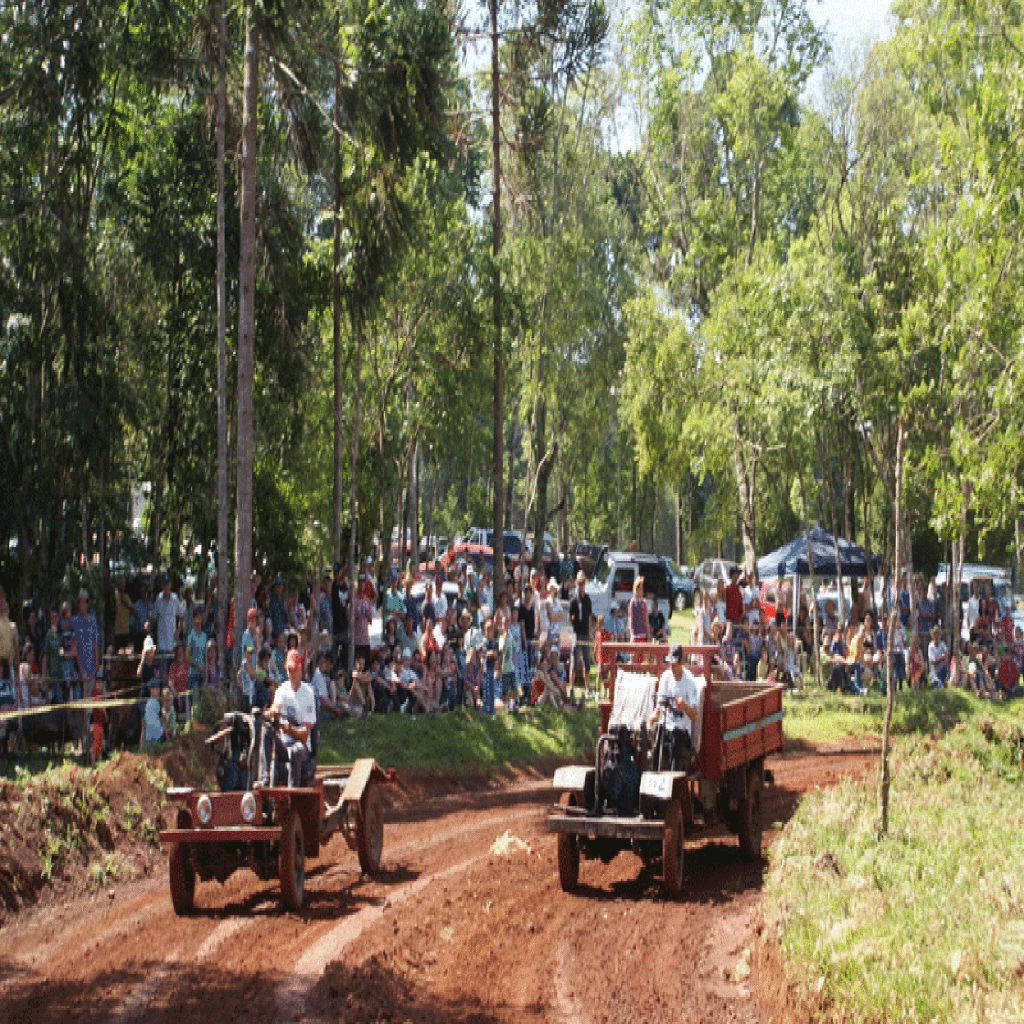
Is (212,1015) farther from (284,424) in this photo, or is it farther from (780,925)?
(284,424)

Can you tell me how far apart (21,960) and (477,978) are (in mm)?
3658

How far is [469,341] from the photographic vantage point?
27047 mm

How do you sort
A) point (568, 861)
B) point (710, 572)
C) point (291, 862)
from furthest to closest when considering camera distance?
point (710, 572) < point (568, 861) < point (291, 862)

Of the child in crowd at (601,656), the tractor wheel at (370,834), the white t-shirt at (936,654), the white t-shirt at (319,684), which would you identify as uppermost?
Result: the child in crowd at (601,656)

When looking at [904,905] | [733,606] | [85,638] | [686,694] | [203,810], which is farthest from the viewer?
[733,606]

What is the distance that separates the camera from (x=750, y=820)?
1350cm

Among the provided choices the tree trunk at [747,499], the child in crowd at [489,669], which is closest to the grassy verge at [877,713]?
the child in crowd at [489,669]

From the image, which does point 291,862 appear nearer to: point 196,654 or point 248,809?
point 248,809

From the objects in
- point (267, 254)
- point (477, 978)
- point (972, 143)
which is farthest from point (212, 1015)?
point (267, 254)

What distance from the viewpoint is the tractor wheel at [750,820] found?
1338cm

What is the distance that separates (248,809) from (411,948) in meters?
2.00

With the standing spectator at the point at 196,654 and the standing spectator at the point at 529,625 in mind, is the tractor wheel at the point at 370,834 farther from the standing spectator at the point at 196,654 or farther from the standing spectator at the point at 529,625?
the standing spectator at the point at 529,625

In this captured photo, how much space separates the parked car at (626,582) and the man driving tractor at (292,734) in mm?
21053

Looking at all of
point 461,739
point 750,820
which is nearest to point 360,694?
point 461,739
